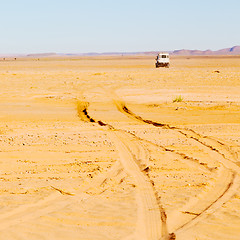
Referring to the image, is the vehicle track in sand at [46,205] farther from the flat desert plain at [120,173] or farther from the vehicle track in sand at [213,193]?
the vehicle track in sand at [213,193]

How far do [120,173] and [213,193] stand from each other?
1.69 metres

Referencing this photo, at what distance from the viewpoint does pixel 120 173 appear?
7.65 m

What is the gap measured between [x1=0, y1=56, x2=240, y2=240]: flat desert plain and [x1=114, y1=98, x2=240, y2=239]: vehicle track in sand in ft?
0.04

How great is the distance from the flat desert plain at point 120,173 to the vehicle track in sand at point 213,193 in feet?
0.04

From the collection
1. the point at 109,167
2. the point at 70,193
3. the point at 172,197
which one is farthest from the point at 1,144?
the point at 172,197

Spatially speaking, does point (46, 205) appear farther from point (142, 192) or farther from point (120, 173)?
point (120, 173)

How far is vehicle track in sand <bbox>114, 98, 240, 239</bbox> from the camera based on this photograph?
552 centimetres

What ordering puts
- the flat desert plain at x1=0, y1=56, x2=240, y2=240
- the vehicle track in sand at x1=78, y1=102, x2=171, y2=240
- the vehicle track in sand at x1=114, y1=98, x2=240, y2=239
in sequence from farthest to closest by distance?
the vehicle track in sand at x1=114, y1=98, x2=240, y2=239, the flat desert plain at x1=0, y1=56, x2=240, y2=240, the vehicle track in sand at x1=78, y1=102, x2=171, y2=240

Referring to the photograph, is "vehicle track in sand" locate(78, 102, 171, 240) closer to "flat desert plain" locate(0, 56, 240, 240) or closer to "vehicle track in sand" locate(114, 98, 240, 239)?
"flat desert plain" locate(0, 56, 240, 240)

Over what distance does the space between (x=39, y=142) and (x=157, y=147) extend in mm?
2582

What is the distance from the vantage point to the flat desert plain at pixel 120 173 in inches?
213

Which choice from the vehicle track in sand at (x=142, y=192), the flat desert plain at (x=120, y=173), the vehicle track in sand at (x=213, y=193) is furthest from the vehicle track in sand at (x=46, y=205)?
the vehicle track in sand at (x=213, y=193)

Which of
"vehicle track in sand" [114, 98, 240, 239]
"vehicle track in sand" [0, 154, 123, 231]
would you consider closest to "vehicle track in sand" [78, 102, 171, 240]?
"vehicle track in sand" [114, 98, 240, 239]

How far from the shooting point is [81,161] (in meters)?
8.48
